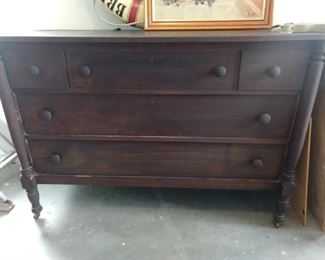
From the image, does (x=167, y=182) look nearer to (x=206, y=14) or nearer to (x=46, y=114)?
(x=46, y=114)

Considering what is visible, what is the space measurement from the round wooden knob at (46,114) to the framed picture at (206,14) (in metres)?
0.58

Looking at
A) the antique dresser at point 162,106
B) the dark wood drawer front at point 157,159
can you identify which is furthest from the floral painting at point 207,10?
the dark wood drawer front at point 157,159

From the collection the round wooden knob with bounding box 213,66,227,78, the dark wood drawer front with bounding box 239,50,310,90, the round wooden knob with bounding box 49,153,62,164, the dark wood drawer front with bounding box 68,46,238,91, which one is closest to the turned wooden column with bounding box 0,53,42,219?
the round wooden knob with bounding box 49,153,62,164

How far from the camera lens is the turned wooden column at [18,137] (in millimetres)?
1115

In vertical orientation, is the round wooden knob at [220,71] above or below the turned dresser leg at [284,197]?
above

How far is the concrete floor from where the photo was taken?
1207 millimetres

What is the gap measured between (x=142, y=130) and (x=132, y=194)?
52 cm

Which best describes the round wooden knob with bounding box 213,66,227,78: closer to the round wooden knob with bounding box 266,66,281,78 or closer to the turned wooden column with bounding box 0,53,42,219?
the round wooden knob with bounding box 266,66,281,78

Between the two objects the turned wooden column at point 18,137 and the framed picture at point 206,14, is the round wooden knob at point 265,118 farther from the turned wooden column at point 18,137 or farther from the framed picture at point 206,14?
the turned wooden column at point 18,137

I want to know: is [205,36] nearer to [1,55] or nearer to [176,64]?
[176,64]

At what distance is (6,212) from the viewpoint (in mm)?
1443

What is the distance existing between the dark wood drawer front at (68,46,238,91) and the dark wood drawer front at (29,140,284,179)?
0.89 feet

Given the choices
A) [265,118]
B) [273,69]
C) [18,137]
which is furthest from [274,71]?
[18,137]

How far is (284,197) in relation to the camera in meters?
1.23
